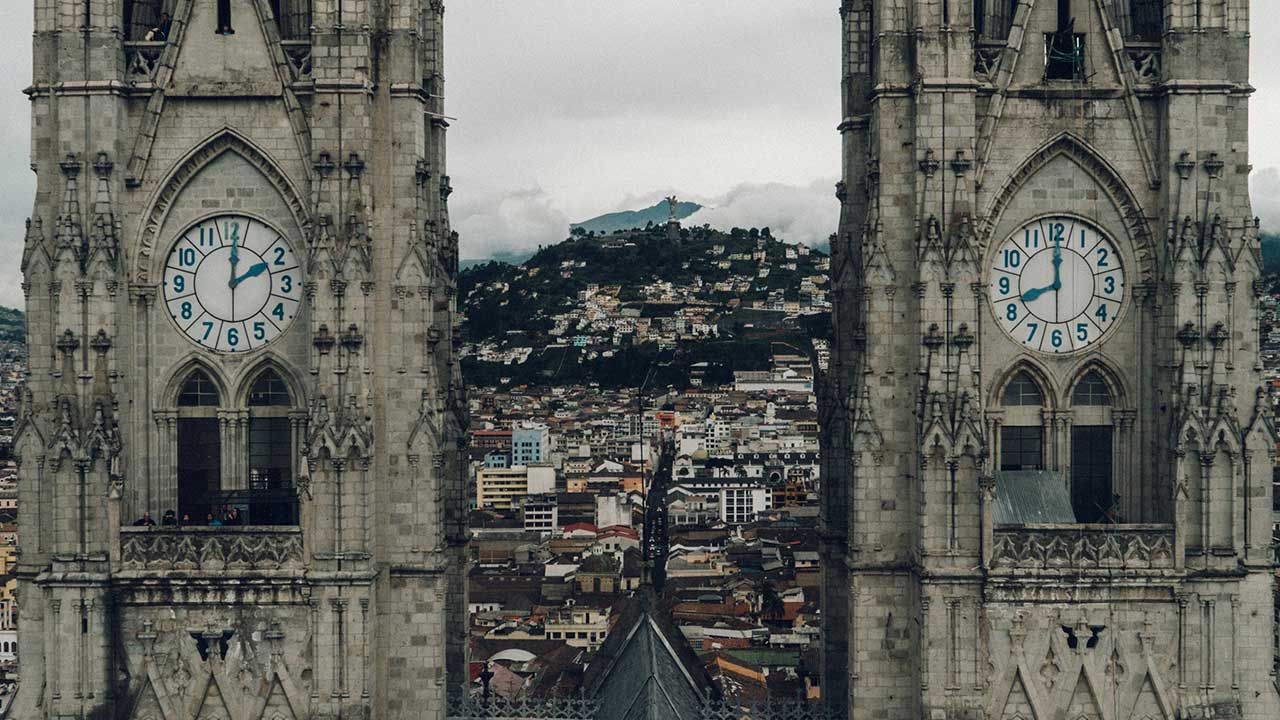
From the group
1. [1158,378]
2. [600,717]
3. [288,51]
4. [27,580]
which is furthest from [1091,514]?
[27,580]

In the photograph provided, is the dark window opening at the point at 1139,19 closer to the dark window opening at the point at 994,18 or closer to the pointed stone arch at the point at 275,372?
the dark window opening at the point at 994,18

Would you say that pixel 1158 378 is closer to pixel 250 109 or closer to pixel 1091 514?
pixel 1091 514

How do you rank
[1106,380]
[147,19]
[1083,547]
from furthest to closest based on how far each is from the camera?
[147,19] → [1106,380] → [1083,547]

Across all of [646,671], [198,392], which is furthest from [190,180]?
[646,671]

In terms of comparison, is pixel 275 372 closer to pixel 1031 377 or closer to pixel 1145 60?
pixel 1031 377

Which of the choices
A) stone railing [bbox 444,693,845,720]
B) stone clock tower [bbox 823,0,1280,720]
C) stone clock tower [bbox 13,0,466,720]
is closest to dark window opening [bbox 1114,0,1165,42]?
stone clock tower [bbox 823,0,1280,720]

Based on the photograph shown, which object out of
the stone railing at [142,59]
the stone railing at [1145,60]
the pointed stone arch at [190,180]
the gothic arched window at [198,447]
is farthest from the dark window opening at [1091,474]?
the stone railing at [142,59]
